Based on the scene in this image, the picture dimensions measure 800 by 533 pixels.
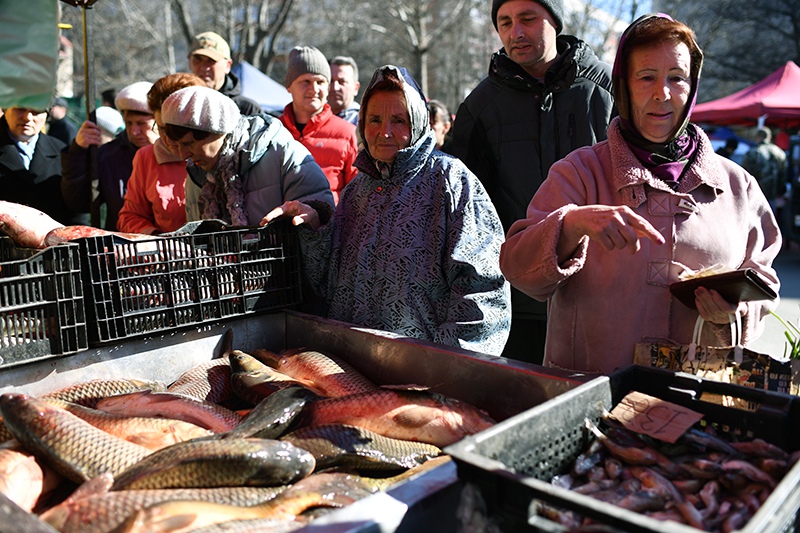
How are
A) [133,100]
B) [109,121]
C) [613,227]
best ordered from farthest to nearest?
[109,121] < [133,100] < [613,227]

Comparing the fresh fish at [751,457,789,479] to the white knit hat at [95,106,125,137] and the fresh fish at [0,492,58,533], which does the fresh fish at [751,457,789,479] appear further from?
the white knit hat at [95,106,125,137]

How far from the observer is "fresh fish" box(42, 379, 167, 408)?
2.27m

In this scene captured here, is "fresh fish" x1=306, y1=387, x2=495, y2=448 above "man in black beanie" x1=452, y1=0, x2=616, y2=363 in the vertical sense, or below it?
below

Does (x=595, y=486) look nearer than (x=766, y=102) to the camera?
Yes

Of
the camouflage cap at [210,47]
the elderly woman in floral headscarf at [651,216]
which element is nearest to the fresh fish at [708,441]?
the elderly woman in floral headscarf at [651,216]

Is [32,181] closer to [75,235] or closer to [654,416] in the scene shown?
[75,235]

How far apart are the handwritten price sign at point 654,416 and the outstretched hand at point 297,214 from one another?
1.55m

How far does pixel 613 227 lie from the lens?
70.8 inches

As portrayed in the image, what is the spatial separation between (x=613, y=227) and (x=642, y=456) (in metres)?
0.59

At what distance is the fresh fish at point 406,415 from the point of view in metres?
2.04

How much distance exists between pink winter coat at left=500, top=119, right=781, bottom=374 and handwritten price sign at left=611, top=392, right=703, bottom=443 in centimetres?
50

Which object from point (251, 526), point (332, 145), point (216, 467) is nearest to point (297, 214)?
point (216, 467)

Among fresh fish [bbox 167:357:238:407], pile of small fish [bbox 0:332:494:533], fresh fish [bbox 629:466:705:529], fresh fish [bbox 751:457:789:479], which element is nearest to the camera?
fresh fish [bbox 629:466:705:529]

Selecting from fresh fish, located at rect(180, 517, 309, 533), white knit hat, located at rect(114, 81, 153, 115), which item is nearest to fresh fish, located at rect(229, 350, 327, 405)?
fresh fish, located at rect(180, 517, 309, 533)
